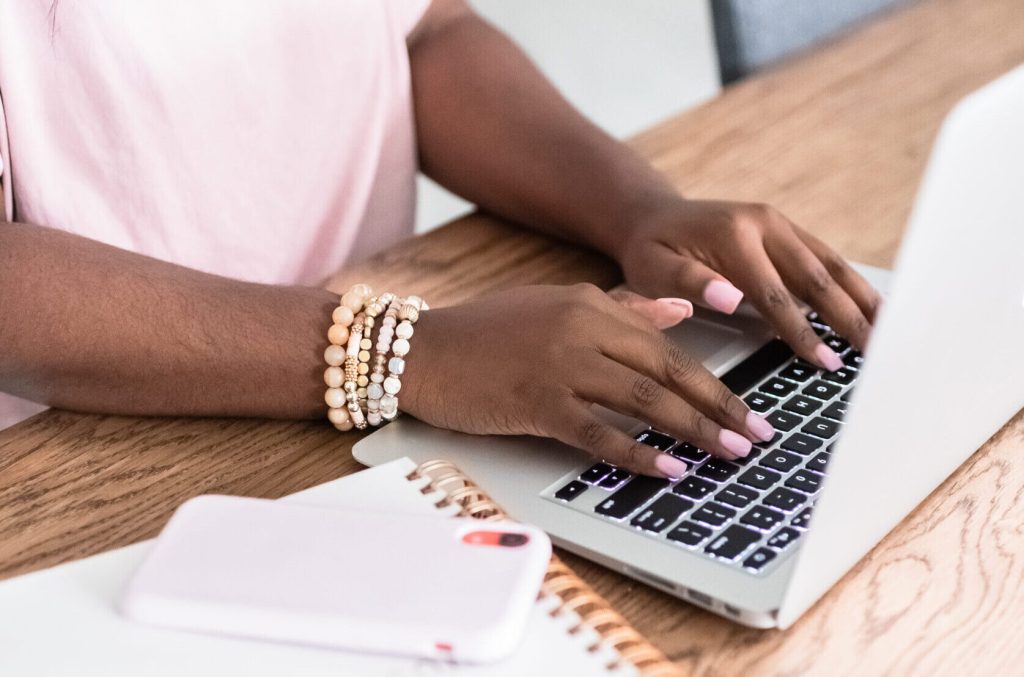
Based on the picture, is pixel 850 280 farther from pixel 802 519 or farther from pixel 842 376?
pixel 802 519

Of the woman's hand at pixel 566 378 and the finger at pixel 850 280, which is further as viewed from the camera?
the finger at pixel 850 280

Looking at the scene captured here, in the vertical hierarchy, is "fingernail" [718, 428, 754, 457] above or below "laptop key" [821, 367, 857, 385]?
above

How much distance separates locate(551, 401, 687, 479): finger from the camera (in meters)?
0.62

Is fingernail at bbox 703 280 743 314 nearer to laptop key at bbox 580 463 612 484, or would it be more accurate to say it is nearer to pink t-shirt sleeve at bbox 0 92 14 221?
laptop key at bbox 580 463 612 484

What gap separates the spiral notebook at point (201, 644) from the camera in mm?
473

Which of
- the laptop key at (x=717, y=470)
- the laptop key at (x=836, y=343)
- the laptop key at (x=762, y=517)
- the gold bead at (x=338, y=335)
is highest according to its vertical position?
the gold bead at (x=338, y=335)

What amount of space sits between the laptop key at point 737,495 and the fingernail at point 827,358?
165 mm

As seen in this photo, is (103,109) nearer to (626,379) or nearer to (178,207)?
(178,207)

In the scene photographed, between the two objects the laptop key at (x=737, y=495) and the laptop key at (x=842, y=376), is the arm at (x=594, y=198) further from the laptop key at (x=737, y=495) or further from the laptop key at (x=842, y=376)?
Result: the laptop key at (x=737, y=495)

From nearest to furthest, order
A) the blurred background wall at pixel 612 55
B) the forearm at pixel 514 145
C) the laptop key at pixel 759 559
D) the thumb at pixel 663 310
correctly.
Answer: the laptop key at pixel 759 559, the thumb at pixel 663 310, the forearm at pixel 514 145, the blurred background wall at pixel 612 55

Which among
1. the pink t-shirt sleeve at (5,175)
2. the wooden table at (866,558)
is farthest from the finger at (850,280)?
the pink t-shirt sleeve at (5,175)

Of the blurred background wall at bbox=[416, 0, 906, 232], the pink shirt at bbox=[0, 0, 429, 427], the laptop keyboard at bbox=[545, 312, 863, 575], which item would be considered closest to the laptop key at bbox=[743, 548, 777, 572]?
the laptop keyboard at bbox=[545, 312, 863, 575]

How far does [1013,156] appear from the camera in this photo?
0.45 metres

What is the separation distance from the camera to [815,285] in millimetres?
797
